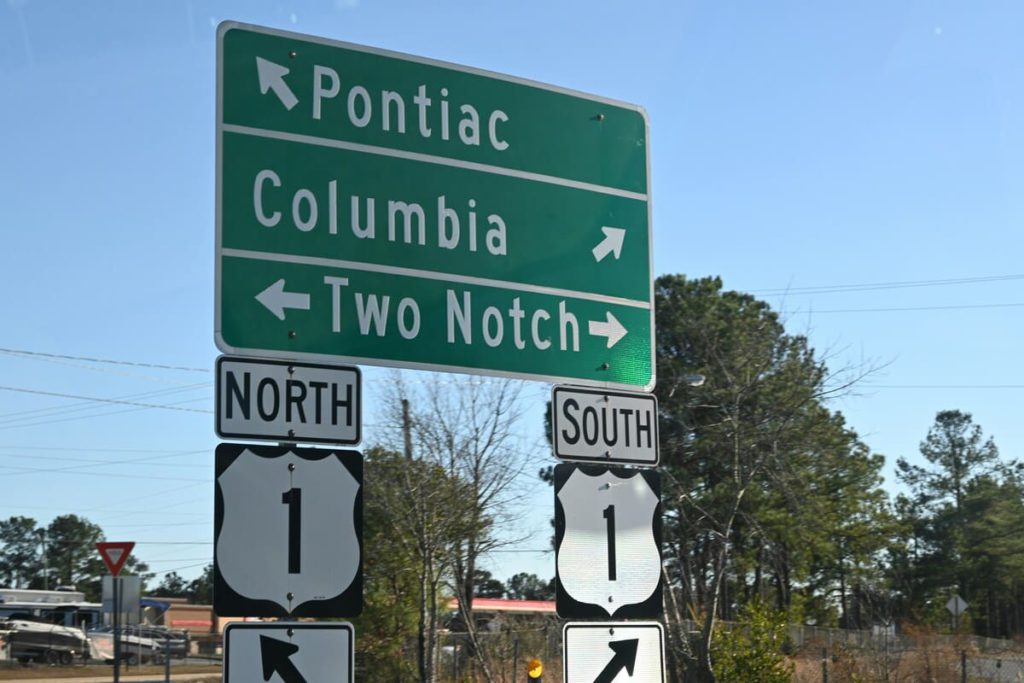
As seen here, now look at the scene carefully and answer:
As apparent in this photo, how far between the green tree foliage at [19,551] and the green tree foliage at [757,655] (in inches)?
4709

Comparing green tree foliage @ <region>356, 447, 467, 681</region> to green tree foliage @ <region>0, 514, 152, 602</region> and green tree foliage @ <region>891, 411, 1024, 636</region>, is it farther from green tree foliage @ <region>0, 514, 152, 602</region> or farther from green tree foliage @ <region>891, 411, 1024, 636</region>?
green tree foliage @ <region>0, 514, 152, 602</region>

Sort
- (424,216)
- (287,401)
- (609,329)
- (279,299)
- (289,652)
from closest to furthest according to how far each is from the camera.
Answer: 1. (289,652)
2. (287,401)
3. (279,299)
4. (424,216)
5. (609,329)

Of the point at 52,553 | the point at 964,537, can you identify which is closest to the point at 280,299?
the point at 964,537

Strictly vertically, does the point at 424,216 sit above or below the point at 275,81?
below

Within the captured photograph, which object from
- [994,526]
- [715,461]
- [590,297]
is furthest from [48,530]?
[590,297]

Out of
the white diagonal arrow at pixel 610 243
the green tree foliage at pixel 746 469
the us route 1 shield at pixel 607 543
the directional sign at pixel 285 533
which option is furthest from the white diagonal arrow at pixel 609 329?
the green tree foliage at pixel 746 469

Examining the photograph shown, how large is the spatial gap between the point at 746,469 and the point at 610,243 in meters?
17.9

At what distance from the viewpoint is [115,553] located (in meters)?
20.7

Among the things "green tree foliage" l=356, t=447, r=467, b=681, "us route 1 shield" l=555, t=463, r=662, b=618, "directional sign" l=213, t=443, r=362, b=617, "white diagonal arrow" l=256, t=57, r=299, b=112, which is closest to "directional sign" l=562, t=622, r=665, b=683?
"us route 1 shield" l=555, t=463, r=662, b=618

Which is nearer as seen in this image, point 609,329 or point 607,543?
point 607,543

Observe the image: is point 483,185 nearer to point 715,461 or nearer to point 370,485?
point 370,485

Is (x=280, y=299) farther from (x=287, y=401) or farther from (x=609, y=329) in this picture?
(x=609, y=329)

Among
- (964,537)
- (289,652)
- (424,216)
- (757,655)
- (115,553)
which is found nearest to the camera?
(289,652)

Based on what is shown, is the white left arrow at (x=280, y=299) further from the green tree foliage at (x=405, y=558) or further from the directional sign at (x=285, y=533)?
the green tree foliage at (x=405, y=558)
